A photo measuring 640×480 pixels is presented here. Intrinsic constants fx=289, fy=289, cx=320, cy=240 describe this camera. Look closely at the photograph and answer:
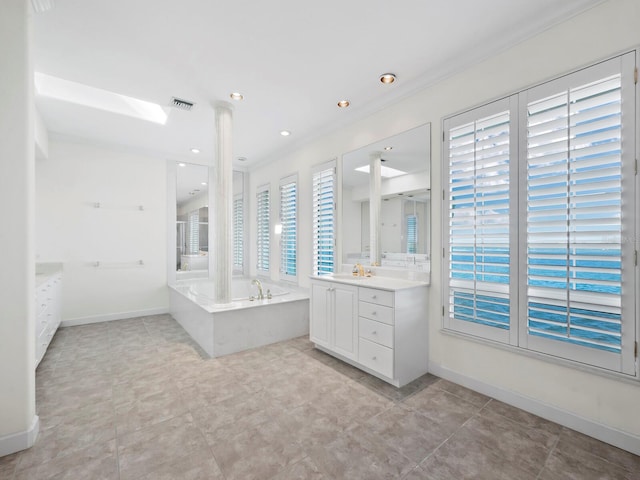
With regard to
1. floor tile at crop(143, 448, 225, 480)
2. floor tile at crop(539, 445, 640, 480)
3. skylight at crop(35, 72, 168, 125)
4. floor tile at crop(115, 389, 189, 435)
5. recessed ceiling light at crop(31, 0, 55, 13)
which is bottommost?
floor tile at crop(115, 389, 189, 435)

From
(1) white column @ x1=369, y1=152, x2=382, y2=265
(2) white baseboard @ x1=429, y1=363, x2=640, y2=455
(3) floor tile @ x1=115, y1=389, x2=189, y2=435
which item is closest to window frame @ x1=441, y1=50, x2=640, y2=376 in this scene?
(2) white baseboard @ x1=429, y1=363, x2=640, y2=455

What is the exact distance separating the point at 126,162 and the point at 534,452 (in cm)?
586

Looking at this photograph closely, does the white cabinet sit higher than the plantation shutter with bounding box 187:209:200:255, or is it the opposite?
the plantation shutter with bounding box 187:209:200:255

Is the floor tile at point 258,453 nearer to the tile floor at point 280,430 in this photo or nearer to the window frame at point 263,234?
the tile floor at point 280,430

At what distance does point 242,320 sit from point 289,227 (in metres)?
1.85

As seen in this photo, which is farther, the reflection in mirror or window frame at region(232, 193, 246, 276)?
window frame at region(232, 193, 246, 276)

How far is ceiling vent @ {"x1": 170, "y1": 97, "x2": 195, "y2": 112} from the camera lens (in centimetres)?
315

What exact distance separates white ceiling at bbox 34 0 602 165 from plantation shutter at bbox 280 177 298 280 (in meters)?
1.39

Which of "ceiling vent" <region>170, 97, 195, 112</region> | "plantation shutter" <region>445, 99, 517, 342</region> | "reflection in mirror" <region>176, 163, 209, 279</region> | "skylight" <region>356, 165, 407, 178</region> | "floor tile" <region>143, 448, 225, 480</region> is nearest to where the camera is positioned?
"floor tile" <region>143, 448, 225, 480</region>

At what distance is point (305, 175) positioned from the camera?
4316 millimetres

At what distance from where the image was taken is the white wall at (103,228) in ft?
13.7

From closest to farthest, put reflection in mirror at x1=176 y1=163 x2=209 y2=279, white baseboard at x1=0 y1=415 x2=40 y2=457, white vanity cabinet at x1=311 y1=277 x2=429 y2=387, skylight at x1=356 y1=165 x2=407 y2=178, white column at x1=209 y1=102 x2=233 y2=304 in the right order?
1. white baseboard at x1=0 y1=415 x2=40 y2=457
2. white vanity cabinet at x1=311 y1=277 x2=429 y2=387
3. skylight at x1=356 y1=165 x2=407 y2=178
4. white column at x1=209 y1=102 x2=233 y2=304
5. reflection in mirror at x1=176 y1=163 x2=209 y2=279

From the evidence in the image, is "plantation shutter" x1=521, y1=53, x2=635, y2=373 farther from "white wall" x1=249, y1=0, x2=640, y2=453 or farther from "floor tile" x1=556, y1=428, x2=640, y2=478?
"floor tile" x1=556, y1=428, x2=640, y2=478

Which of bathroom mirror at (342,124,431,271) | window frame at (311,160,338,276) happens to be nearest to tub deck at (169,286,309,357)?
window frame at (311,160,338,276)
